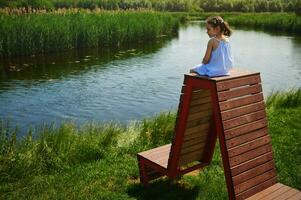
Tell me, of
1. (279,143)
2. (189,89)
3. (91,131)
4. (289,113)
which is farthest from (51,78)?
(189,89)

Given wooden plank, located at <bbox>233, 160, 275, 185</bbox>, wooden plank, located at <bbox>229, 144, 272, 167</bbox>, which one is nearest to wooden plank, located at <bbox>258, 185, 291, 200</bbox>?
wooden plank, located at <bbox>233, 160, 275, 185</bbox>

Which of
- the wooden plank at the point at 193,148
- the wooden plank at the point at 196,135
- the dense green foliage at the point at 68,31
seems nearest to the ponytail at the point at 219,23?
the wooden plank at the point at 196,135

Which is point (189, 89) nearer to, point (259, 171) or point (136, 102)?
point (259, 171)

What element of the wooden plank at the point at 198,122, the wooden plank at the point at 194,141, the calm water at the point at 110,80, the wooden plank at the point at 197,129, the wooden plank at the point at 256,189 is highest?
the wooden plank at the point at 198,122

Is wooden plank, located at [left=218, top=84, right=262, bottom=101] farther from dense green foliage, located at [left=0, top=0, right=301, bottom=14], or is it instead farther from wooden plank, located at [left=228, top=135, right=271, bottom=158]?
dense green foliage, located at [left=0, top=0, right=301, bottom=14]

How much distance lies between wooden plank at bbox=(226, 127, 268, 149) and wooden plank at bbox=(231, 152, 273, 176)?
27 centimetres

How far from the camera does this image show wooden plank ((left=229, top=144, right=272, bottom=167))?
4945 mm

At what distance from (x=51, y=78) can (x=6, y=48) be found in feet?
13.9

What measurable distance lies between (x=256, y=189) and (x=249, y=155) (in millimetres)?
463

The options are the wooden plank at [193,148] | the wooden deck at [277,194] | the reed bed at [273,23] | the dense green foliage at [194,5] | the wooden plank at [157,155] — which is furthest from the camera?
the dense green foliage at [194,5]

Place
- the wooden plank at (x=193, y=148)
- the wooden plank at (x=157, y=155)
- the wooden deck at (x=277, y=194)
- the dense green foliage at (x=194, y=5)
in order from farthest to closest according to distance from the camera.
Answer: the dense green foliage at (x=194, y=5), the wooden plank at (x=157, y=155), the wooden plank at (x=193, y=148), the wooden deck at (x=277, y=194)

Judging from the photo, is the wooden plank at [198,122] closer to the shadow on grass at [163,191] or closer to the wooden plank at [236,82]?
the wooden plank at [236,82]

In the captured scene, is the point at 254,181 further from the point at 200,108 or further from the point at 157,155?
the point at 157,155

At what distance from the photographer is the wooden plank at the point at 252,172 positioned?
4.95m
